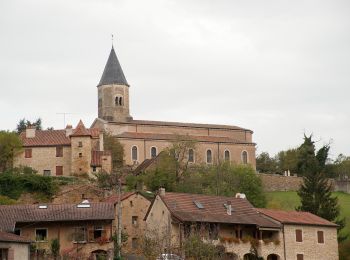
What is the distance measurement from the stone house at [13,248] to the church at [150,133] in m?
49.9

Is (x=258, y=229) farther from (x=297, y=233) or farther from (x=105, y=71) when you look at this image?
(x=105, y=71)

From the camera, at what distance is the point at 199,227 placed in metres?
56.2

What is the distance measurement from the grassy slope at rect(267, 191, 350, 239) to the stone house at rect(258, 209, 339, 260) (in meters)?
9.55

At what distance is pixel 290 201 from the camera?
8794cm

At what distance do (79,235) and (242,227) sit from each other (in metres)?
11.1

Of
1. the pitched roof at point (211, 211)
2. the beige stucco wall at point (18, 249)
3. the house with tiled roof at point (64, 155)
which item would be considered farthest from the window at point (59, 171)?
the beige stucco wall at point (18, 249)

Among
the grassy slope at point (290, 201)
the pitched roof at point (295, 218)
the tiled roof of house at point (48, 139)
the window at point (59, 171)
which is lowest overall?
the pitched roof at point (295, 218)

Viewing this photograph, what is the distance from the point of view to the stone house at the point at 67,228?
56469 mm

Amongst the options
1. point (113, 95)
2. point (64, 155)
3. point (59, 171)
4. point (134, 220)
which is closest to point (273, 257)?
point (134, 220)

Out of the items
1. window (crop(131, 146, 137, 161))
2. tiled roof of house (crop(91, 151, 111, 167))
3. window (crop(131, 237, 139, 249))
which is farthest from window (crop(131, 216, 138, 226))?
window (crop(131, 146, 137, 161))

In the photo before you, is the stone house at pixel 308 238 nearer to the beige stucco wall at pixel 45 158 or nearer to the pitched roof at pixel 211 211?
the pitched roof at pixel 211 211

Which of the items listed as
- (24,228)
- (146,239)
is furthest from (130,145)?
(146,239)

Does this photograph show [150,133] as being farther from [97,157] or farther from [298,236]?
[298,236]

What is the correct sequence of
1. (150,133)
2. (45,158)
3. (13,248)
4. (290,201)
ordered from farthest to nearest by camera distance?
(150,133) → (290,201) → (45,158) → (13,248)
